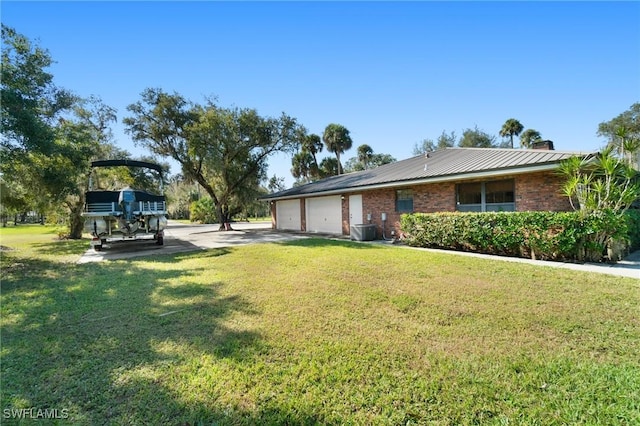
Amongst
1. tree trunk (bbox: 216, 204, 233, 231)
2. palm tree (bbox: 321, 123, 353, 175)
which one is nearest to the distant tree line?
palm tree (bbox: 321, 123, 353, 175)

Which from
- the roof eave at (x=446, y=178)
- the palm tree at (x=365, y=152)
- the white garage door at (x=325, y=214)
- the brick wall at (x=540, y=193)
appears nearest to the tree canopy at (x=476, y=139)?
the palm tree at (x=365, y=152)

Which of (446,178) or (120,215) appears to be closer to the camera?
(120,215)

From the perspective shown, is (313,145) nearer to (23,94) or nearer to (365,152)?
(365,152)

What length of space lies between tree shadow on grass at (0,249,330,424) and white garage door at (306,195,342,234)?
10529 mm

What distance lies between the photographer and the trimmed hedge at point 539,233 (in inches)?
261

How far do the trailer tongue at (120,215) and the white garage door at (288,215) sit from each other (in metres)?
9.51

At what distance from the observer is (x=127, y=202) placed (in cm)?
973

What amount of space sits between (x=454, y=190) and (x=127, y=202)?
12.1m

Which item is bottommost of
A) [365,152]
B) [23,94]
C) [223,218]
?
[223,218]

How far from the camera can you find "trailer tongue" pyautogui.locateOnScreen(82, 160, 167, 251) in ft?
31.1

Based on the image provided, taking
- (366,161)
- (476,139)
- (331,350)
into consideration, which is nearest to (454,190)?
(331,350)

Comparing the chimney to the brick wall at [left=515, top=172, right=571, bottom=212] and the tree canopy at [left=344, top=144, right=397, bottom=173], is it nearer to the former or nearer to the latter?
the brick wall at [left=515, top=172, right=571, bottom=212]

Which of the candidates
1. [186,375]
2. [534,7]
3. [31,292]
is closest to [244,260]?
[31,292]

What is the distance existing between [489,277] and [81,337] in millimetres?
6917
